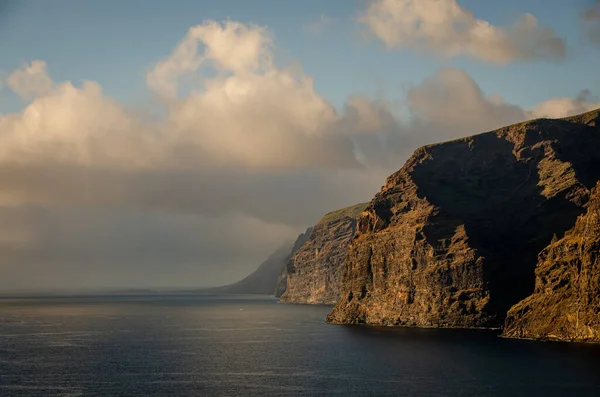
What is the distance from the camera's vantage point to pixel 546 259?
19438 centimetres

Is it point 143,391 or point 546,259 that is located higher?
point 546,259

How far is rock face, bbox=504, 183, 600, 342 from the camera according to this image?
16438 centimetres

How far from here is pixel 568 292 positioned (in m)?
177

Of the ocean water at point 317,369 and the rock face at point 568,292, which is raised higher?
the rock face at point 568,292

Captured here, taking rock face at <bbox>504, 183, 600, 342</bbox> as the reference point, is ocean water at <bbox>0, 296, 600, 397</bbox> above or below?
below

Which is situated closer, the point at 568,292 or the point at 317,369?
the point at 317,369

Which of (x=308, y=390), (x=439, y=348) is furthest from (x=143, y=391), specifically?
(x=439, y=348)

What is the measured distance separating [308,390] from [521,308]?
9307 cm

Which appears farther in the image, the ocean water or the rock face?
the rock face

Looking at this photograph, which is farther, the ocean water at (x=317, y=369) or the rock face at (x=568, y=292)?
the rock face at (x=568, y=292)

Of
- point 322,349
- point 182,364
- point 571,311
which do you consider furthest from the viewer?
point 322,349

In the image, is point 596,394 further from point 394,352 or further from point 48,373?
point 48,373

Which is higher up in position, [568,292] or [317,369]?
[568,292]

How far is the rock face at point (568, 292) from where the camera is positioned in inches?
6471
